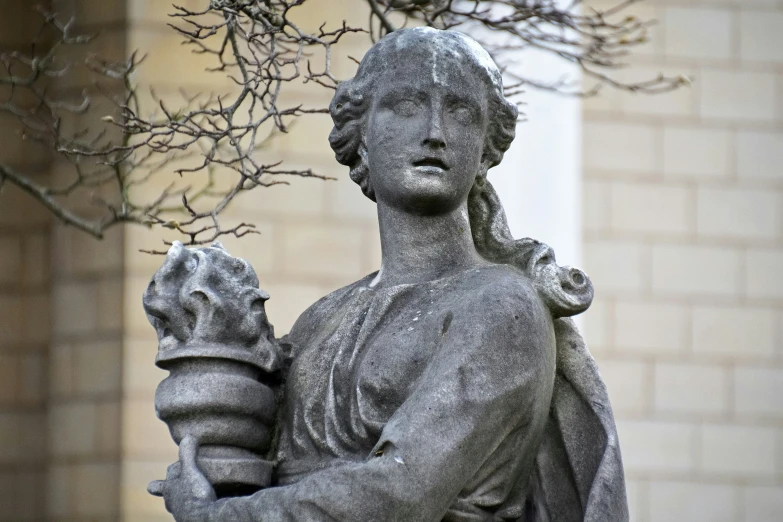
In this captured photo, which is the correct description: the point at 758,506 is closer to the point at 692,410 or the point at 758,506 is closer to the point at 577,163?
the point at 692,410

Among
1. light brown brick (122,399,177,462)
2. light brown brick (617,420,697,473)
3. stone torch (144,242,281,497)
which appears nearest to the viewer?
stone torch (144,242,281,497)

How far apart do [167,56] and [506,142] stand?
5.62 meters

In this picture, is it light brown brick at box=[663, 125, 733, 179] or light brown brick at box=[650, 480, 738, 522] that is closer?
light brown brick at box=[650, 480, 738, 522]

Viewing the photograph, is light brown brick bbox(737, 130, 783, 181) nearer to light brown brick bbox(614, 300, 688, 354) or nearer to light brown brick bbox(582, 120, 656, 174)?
light brown brick bbox(582, 120, 656, 174)

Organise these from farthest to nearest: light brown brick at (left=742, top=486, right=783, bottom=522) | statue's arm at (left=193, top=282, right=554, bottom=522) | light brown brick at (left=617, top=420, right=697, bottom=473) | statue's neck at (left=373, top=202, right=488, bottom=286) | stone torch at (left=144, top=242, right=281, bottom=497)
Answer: light brown brick at (left=742, top=486, right=783, bottom=522), light brown brick at (left=617, top=420, right=697, bottom=473), statue's neck at (left=373, top=202, right=488, bottom=286), stone torch at (left=144, top=242, right=281, bottom=497), statue's arm at (left=193, top=282, right=554, bottom=522)

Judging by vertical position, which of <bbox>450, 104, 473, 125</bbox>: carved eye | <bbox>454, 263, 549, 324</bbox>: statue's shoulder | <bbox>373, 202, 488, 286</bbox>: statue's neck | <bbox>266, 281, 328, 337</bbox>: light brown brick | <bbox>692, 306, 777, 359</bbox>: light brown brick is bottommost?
<bbox>692, 306, 777, 359</bbox>: light brown brick

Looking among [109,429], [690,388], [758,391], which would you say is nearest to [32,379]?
[109,429]

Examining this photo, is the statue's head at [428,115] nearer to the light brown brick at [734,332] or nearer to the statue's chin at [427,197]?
the statue's chin at [427,197]

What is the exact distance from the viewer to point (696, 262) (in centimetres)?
1178

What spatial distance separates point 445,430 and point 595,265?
7137 millimetres

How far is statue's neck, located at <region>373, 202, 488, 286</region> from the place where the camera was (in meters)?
5.13

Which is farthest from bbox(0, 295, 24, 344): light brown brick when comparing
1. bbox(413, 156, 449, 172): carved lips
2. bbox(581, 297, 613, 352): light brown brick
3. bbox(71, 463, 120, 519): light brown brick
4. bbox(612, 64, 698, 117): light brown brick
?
bbox(413, 156, 449, 172): carved lips

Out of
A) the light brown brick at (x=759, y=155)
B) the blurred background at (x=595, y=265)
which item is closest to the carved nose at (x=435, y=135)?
the blurred background at (x=595, y=265)

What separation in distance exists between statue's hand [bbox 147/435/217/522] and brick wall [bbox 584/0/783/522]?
6.76 metres
